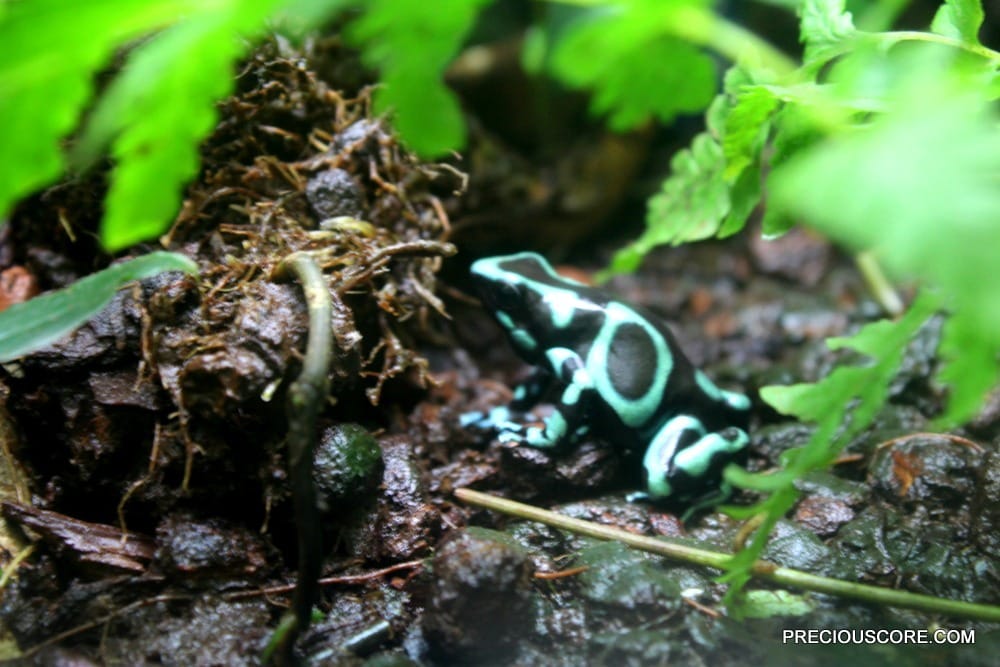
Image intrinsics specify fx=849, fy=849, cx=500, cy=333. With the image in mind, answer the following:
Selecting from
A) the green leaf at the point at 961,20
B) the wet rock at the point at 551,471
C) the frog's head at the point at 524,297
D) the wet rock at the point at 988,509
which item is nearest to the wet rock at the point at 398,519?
the wet rock at the point at 551,471

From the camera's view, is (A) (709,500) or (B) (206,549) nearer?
(B) (206,549)

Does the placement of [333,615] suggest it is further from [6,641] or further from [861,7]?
[861,7]

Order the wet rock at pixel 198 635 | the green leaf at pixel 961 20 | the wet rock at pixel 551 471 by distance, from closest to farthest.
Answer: the wet rock at pixel 198 635, the green leaf at pixel 961 20, the wet rock at pixel 551 471

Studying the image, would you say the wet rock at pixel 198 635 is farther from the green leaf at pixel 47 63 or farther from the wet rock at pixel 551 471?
the green leaf at pixel 47 63

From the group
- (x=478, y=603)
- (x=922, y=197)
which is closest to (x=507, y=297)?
(x=478, y=603)

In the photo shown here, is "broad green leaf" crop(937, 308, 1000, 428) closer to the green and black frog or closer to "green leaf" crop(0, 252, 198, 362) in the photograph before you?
the green and black frog

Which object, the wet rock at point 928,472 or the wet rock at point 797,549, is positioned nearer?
the wet rock at point 797,549

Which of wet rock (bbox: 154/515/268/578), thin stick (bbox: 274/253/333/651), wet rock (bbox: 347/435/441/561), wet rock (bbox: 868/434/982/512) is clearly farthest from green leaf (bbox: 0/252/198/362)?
wet rock (bbox: 868/434/982/512)

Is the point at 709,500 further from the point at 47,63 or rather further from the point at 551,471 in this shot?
the point at 47,63
